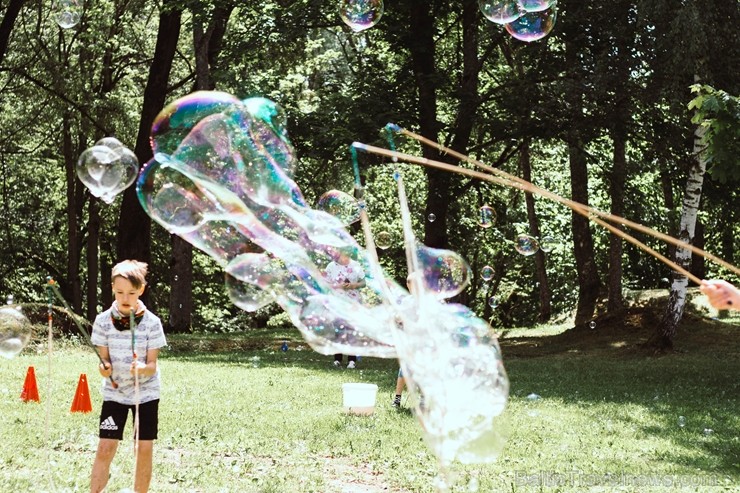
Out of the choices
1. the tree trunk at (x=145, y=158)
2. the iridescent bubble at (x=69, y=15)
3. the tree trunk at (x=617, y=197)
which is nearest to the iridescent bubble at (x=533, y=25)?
the iridescent bubble at (x=69, y=15)

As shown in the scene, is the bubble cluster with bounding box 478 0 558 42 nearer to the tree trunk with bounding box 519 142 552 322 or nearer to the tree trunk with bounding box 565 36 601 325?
the tree trunk with bounding box 565 36 601 325

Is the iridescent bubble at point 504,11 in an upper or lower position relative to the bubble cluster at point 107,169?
upper

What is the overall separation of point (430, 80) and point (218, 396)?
8.97 meters

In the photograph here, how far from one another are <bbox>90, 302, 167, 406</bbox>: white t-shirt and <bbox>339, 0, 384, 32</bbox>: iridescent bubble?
4528 millimetres

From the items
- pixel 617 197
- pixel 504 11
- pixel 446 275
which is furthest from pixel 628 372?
pixel 446 275

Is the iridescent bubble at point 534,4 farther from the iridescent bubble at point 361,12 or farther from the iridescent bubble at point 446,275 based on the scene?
the iridescent bubble at point 446,275

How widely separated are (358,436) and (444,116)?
16.3 meters

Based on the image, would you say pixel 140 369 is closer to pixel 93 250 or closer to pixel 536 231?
pixel 536 231

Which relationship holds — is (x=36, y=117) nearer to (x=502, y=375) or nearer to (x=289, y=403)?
(x=289, y=403)

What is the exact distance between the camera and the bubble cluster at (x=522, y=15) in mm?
8305

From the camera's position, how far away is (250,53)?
18.2 metres

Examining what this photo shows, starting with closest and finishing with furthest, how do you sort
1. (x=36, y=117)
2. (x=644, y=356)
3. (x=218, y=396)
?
(x=218, y=396)
(x=644, y=356)
(x=36, y=117)

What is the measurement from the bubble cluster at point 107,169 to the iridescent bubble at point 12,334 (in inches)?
43.2

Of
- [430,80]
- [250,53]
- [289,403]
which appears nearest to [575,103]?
[430,80]
